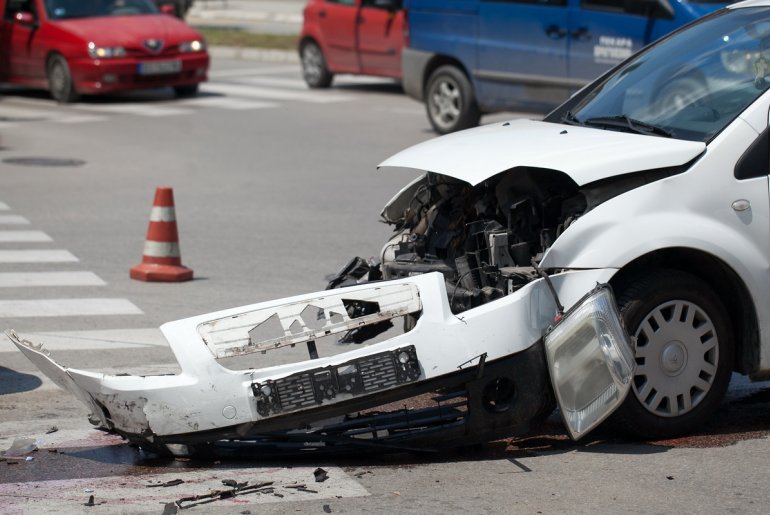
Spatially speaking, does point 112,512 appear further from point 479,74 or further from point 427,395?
point 479,74

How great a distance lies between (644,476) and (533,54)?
34.3ft

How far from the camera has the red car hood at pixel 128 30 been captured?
1953 cm

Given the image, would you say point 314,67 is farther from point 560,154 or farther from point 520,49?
point 560,154

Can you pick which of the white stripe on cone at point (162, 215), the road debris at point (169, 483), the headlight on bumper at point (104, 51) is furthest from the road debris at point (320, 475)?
the headlight on bumper at point (104, 51)

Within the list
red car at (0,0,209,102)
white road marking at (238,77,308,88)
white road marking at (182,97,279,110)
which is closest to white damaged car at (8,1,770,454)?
white road marking at (182,97,279,110)

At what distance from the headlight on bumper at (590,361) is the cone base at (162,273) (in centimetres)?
459

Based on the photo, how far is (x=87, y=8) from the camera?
66.6 feet

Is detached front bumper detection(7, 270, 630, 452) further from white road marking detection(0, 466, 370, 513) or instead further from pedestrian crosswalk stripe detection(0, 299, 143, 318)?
pedestrian crosswalk stripe detection(0, 299, 143, 318)

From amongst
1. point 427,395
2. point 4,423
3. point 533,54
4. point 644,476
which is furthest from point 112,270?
point 533,54

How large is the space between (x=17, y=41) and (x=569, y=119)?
50.3 feet

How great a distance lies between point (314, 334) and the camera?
543 centimetres

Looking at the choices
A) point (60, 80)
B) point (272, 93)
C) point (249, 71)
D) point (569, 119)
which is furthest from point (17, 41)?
point (569, 119)

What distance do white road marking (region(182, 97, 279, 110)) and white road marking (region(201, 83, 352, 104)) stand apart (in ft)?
1.89

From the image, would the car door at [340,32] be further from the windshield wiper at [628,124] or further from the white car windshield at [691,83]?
the windshield wiper at [628,124]
